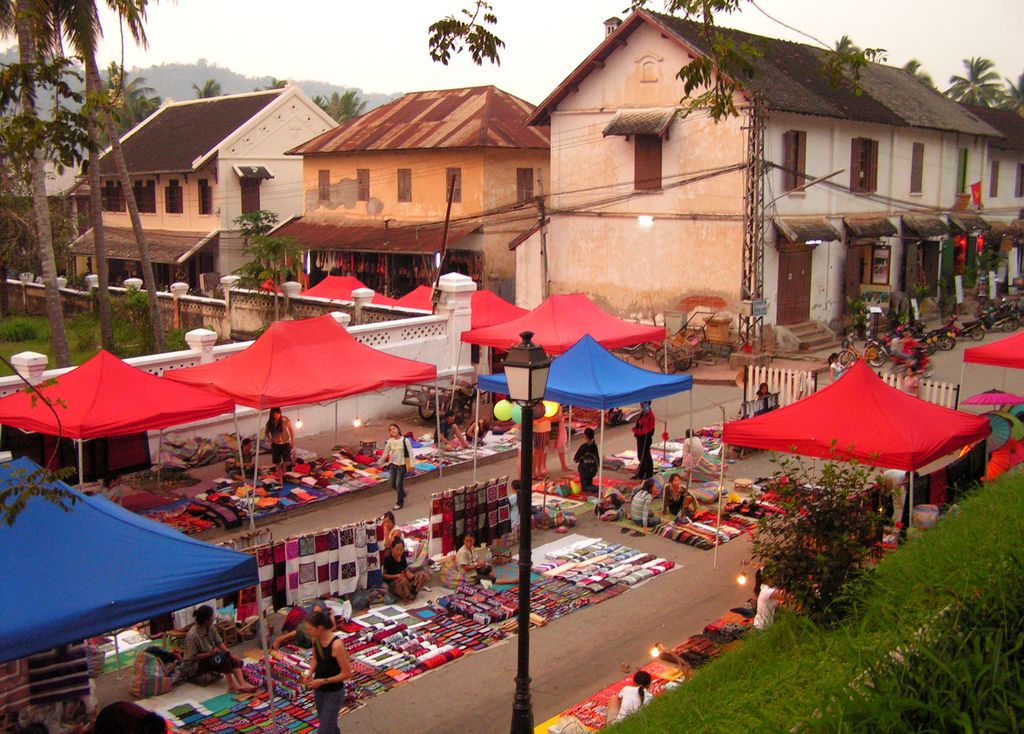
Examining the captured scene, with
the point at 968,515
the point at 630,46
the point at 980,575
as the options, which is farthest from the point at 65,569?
the point at 630,46

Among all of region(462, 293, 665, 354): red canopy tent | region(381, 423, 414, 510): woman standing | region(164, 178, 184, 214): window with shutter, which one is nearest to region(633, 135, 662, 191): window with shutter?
region(462, 293, 665, 354): red canopy tent

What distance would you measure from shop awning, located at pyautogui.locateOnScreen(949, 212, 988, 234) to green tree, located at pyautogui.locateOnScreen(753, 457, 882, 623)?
29.5 m

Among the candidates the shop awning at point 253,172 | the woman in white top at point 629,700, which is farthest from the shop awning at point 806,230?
the shop awning at point 253,172

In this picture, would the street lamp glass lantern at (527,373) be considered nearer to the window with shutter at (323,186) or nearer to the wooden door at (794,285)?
the wooden door at (794,285)

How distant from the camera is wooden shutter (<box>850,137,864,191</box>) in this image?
98.2 feet

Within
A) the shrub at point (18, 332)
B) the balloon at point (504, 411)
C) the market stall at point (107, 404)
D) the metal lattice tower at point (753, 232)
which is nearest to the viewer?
the market stall at point (107, 404)

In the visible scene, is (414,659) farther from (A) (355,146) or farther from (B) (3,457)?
(A) (355,146)

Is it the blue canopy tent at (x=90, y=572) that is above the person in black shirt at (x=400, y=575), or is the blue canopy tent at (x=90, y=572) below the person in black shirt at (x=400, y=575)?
above

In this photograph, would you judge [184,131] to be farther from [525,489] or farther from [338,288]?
[525,489]

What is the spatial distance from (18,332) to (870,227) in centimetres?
2582

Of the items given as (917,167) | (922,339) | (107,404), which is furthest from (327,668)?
(917,167)

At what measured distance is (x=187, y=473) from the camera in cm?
1662

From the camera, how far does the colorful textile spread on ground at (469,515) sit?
1242 cm

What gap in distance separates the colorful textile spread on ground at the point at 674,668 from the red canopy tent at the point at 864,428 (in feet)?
8.13
